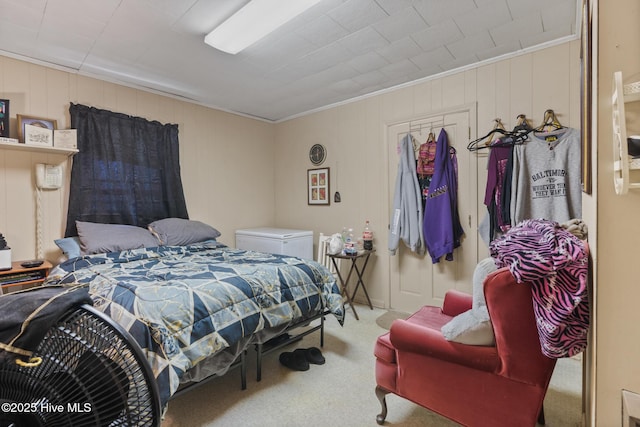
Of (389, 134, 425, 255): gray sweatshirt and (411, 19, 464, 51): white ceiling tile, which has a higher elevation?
(411, 19, 464, 51): white ceiling tile

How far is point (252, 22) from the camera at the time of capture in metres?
2.09

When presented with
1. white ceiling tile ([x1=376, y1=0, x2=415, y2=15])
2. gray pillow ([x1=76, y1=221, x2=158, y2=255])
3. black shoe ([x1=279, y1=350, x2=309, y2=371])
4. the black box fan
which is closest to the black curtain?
gray pillow ([x1=76, y1=221, x2=158, y2=255])

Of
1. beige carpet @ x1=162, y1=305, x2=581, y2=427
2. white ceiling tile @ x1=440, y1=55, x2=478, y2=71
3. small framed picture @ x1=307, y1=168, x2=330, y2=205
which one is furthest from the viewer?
small framed picture @ x1=307, y1=168, x2=330, y2=205

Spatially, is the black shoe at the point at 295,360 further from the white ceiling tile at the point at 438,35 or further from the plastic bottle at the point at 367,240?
the white ceiling tile at the point at 438,35

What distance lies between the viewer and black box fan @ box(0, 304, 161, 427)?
49cm

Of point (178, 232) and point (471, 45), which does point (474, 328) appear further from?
point (178, 232)

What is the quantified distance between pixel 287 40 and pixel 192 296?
2.01 metres

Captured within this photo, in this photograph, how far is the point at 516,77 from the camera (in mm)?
2646

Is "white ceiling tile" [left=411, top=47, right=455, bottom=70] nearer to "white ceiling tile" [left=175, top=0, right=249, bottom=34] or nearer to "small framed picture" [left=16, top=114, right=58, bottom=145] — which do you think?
"white ceiling tile" [left=175, top=0, right=249, bottom=34]

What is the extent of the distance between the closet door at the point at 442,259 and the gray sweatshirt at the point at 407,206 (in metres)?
0.13

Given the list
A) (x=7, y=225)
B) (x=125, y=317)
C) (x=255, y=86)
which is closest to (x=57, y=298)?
(x=125, y=317)

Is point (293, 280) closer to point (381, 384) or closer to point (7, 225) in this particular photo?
point (381, 384)

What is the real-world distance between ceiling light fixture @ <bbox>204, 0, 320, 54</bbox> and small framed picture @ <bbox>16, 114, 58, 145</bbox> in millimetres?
1644

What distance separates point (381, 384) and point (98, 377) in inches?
57.8
